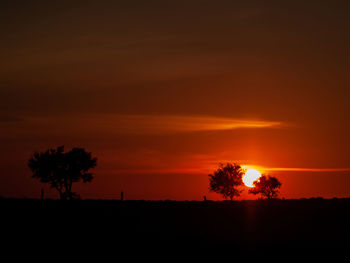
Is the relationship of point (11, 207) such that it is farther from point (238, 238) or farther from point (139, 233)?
point (238, 238)

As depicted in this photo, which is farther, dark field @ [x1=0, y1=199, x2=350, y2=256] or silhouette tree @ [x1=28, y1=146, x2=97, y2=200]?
silhouette tree @ [x1=28, y1=146, x2=97, y2=200]

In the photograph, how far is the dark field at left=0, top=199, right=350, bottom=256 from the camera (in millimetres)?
46188

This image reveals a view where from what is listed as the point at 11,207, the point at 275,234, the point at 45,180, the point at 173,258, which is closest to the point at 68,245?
the point at 173,258

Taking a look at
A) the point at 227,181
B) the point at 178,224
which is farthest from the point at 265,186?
the point at 178,224

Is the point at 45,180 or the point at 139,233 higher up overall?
the point at 45,180

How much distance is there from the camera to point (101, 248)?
4316 centimetres

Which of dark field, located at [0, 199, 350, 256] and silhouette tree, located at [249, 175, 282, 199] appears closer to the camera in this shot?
dark field, located at [0, 199, 350, 256]

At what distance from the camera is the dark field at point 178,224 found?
1818 inches

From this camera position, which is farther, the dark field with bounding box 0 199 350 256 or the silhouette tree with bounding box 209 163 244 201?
the silhouette tree with bounding box 209 163 244 201

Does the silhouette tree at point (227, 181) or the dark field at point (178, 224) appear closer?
the dark field at point (178, 224)

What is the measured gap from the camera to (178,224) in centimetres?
5481

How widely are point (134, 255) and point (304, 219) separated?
24.5 metres

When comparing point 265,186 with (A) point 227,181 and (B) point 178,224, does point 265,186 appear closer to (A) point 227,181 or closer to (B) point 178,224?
(A) point 227,181

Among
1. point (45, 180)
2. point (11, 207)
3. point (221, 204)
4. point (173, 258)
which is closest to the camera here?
point (173, 258)
